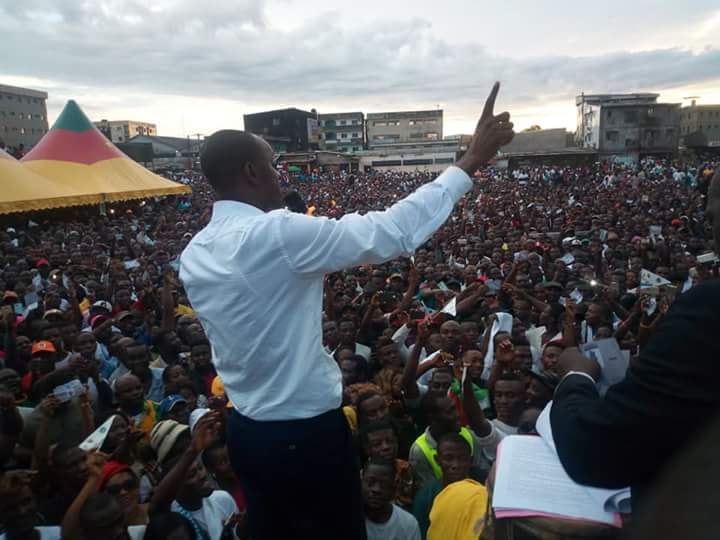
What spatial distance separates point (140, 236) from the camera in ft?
42.1

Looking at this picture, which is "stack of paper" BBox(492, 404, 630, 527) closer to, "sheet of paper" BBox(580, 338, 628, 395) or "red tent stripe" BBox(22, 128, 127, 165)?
"sheet of paper" BBox(580, 338, 628, 395)

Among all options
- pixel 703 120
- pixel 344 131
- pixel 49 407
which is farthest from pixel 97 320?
pixel 703 120

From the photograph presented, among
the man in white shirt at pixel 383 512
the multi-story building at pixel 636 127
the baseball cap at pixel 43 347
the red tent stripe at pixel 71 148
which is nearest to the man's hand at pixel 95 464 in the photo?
the man in white shirt at pixel 383 512

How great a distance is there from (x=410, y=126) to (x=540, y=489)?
59814mm

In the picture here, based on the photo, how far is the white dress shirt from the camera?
1.31 meters

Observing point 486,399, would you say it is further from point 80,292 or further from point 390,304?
point 80,292

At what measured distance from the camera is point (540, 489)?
36.3 inches

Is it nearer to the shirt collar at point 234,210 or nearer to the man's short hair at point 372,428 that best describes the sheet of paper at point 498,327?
the man's short hair at point 372,428

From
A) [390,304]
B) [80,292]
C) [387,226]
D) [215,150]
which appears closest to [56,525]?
[215,150]

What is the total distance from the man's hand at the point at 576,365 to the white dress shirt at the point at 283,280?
1.38 feet

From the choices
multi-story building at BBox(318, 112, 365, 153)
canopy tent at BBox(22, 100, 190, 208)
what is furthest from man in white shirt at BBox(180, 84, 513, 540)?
multi-story building at BBox(318, 112, 365, 153)

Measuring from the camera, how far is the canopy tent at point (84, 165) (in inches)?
585

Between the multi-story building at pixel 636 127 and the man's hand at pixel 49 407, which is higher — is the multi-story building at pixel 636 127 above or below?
above

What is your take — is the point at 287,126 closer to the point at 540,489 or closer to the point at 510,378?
the point at 510,378
